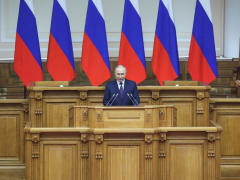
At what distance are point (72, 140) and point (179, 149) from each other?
3.13ft

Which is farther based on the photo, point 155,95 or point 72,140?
point 155,95

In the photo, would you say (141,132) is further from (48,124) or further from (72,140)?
(48,124)

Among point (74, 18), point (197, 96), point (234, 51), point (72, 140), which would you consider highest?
point (74, 18)

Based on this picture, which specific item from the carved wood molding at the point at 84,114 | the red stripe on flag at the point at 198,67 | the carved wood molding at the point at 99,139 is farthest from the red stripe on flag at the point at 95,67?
the carved wood molding at the point at 99,139

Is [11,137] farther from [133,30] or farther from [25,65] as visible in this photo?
[133,30]

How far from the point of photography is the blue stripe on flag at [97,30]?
6148mm

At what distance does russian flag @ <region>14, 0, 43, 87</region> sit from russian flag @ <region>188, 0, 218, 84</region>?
1927mm

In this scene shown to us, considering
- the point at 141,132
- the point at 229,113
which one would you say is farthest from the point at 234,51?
the point at 141,132

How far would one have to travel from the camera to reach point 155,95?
5.61 meters

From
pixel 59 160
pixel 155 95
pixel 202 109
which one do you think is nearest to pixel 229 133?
pixel 202 109

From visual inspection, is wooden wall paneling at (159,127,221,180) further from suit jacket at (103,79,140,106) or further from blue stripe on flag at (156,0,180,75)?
blue stripe on flag at (156,0,180,75)

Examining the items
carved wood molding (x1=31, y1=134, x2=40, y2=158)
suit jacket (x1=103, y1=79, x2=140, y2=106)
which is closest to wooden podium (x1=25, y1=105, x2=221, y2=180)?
carved wood molding (x1=31, y1=134, x2=40, y2=158)

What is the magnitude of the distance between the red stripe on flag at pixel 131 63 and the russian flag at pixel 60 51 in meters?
0.65

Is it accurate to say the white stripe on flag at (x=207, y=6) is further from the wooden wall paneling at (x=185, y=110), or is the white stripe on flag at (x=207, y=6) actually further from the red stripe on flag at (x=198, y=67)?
the wooden wall paneling at (x=185, y=110)
